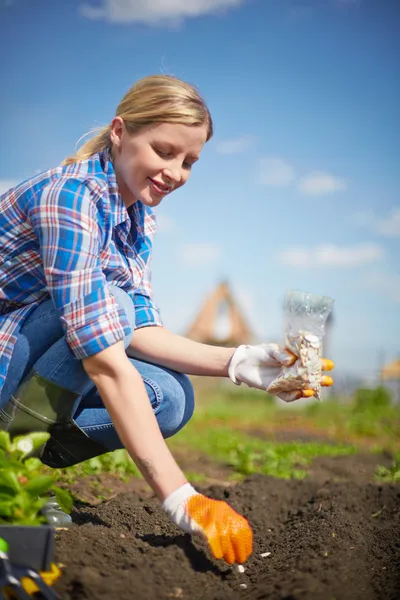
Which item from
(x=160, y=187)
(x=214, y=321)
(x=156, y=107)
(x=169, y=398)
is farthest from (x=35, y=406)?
(x=214, y=321)

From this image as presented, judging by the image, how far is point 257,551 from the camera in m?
2.35

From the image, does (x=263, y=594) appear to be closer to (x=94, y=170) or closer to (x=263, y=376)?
(x=263, y=376)

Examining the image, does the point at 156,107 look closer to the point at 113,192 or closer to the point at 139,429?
the point at 113,192

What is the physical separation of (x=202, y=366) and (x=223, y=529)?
0.72m

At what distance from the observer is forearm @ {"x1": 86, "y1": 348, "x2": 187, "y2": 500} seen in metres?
1.79

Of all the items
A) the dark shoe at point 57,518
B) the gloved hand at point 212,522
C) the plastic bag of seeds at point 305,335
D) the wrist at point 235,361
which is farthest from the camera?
the wrist at point 235,361

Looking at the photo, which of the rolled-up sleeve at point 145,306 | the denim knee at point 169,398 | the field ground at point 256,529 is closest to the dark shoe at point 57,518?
the field ground at point 256,529

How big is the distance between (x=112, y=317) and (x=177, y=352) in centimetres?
56

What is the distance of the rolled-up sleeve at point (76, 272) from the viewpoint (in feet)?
6.07

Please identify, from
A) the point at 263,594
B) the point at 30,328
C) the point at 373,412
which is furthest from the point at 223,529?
the point at 373,412

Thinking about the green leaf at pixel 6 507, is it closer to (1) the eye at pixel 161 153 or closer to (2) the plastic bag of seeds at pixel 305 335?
(2) the plastic bag of seeds at pixel 305 335

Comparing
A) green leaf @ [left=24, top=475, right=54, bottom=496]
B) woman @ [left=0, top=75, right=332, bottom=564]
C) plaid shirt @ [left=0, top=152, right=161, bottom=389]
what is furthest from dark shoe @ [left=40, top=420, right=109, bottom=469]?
green leaf @ [left=24, top=475, right=54, bottom=496]

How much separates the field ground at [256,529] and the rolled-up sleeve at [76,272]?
23.4 inches

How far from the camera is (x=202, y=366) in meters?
2.35
